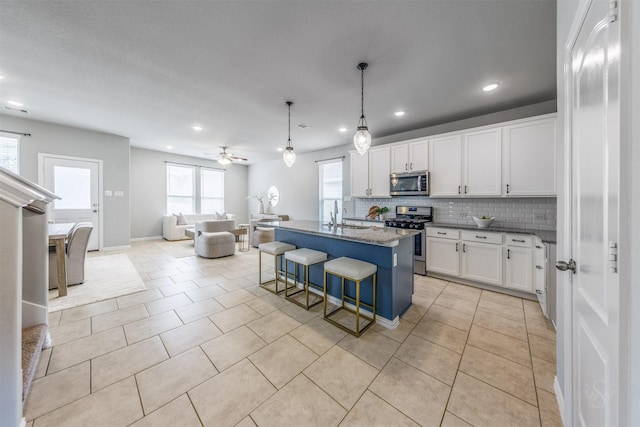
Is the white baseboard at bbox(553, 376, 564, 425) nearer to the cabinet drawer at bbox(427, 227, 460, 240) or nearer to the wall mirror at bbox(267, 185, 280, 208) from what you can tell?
the cabinet drawer at bbox(427, 227, 460, 240)

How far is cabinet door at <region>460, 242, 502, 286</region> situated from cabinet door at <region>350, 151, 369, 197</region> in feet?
7.08

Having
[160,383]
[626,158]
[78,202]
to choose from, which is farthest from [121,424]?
[78,202]

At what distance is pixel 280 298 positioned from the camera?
2.93m

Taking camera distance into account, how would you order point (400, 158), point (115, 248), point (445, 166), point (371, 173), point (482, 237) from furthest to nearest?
point (115, 248), point (371, 173), point (400, 158), point (445, 166), point (482, 237)

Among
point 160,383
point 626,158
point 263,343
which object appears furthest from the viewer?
point 263,343

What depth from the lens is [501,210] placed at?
3.60 m

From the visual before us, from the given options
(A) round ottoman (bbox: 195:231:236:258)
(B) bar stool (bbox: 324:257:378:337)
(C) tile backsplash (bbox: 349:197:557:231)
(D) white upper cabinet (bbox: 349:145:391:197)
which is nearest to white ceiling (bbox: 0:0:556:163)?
(D) white upper cabinet (bbox: 349:145:391:197)

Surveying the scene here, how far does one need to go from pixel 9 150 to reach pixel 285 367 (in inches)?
269

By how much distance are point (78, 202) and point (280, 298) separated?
560 cm

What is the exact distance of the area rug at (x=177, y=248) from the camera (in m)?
5.32

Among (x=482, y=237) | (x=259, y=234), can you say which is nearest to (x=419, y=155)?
(x=482, y=237)

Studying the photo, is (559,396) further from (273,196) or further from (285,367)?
(273,196)

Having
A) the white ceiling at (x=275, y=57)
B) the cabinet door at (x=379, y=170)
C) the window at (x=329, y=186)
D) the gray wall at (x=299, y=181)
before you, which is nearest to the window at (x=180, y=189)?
the gray wall at (x=299, y=181)

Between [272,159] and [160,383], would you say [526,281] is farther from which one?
[272,159]
